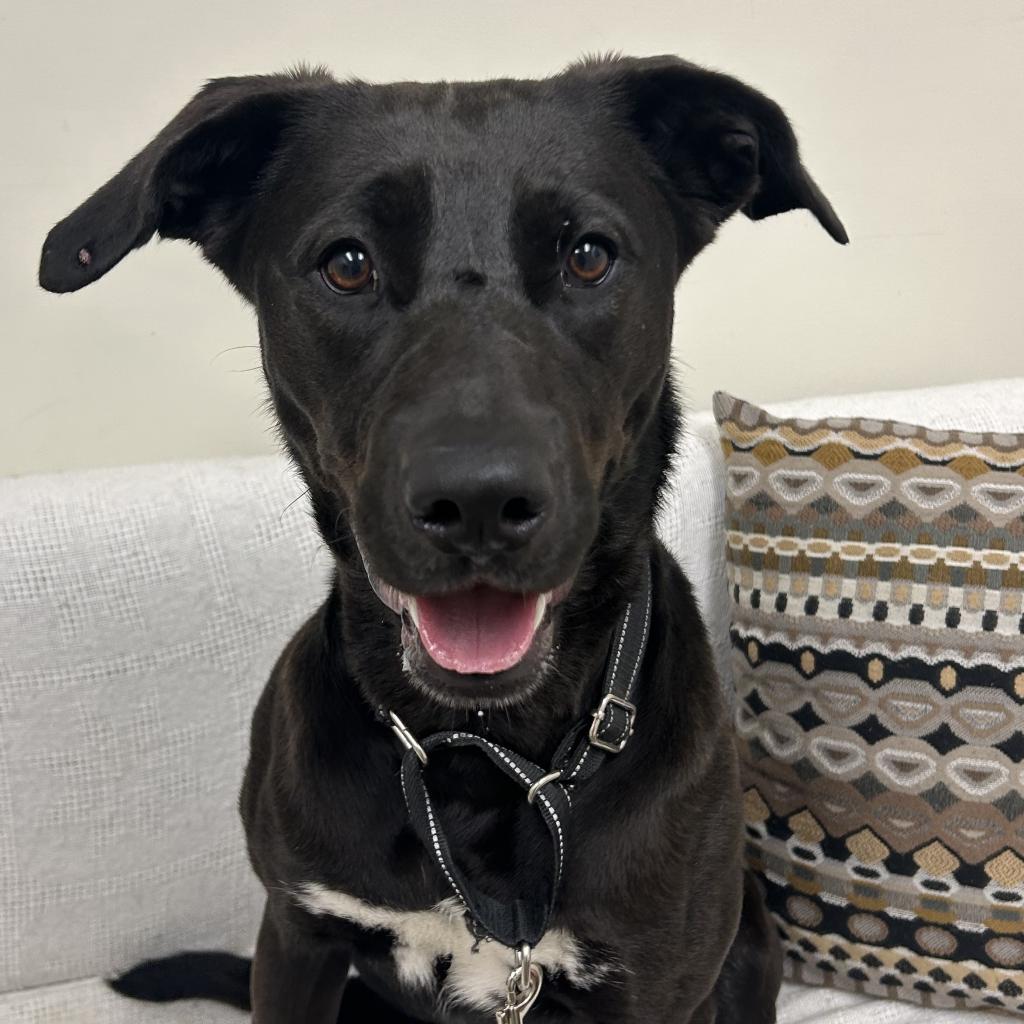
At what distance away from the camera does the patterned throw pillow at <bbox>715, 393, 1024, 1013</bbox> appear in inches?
58.5

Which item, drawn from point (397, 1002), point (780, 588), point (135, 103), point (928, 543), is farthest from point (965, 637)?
point (135, 103)

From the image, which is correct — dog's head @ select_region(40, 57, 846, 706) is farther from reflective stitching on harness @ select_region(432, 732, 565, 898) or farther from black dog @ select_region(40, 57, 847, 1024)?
reflective stitching on harness @ select_region(432, 732, 565, 898)

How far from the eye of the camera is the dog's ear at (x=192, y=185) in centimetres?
98

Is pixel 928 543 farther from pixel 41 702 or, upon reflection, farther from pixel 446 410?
pixel 41 702

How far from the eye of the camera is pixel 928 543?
4.94 feet

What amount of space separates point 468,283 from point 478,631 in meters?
0.31

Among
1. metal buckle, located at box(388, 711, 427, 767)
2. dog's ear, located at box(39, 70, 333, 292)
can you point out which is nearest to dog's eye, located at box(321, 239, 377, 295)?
dog's ear, located at box(39, 70, 333, 292)

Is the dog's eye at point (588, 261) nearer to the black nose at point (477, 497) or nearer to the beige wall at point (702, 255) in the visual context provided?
the black nose at point (477, 497)

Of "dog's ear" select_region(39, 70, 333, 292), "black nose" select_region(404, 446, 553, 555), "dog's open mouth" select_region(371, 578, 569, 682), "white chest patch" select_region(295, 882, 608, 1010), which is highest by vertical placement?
"dog's ear" select_region(39, 70, 333, 292)

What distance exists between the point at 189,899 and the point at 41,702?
0.40m

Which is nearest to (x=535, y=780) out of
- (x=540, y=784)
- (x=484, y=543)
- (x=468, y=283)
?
(x=540, y=784)

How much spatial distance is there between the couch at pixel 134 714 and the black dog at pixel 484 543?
38cm

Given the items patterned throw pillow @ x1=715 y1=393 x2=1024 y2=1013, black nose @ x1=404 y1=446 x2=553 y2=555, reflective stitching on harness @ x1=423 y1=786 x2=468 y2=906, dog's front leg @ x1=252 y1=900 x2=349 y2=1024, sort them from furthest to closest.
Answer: patterned throw pillow @ x1=715 y1=393 x2=1024 y2=1013 < dog's front leg @ x1=252 y1=900 x2=349 y2=1024 < reflective stitching on harness @ x1=423 y1=786 x2=468 y2=906 < black nose @ x1=404 y1=446 x2=553 y2=555

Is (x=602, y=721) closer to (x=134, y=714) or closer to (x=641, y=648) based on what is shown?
(x=641, y=648)
